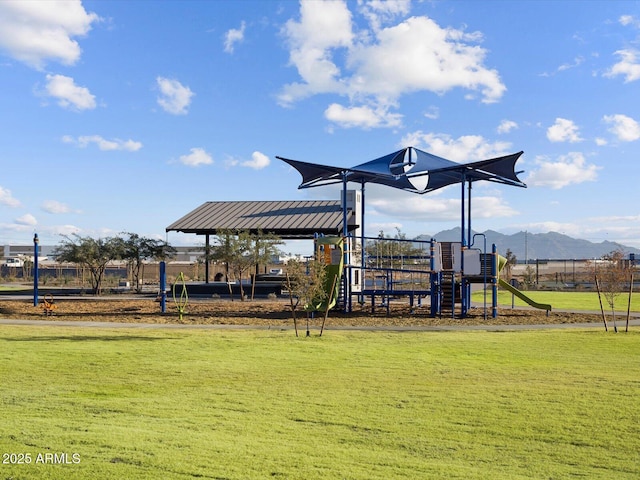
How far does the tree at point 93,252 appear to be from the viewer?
37969mm

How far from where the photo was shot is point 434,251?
24.4 metres

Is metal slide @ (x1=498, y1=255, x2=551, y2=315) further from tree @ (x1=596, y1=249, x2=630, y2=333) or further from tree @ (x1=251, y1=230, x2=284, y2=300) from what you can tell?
tree @ (x1=251, y1=230, x2=284, y2=300)

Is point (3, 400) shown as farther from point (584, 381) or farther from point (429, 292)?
point (429, 292)

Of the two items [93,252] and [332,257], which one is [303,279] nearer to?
[332,257]

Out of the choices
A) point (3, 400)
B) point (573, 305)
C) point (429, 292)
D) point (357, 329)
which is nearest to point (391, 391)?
point (3, 400)

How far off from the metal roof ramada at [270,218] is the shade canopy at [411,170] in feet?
33.1

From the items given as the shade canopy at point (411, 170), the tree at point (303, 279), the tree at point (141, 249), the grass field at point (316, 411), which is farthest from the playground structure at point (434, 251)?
the tree at point (141, 249)

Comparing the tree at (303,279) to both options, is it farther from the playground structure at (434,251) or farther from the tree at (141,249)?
the tree at (141,249)

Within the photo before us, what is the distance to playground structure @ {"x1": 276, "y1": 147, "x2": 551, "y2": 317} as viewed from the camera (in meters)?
24.4

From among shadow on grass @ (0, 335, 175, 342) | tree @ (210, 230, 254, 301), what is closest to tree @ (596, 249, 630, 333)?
shadow on grass @ (0, 335, 175, 342)

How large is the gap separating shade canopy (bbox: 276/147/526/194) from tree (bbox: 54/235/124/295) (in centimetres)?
1520

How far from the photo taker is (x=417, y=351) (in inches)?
576

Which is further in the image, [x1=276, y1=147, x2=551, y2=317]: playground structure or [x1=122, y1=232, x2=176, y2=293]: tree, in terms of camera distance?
[x1=122, y1=232, x2=176, y2=293]: tree

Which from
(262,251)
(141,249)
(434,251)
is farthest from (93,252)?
(434,251)
